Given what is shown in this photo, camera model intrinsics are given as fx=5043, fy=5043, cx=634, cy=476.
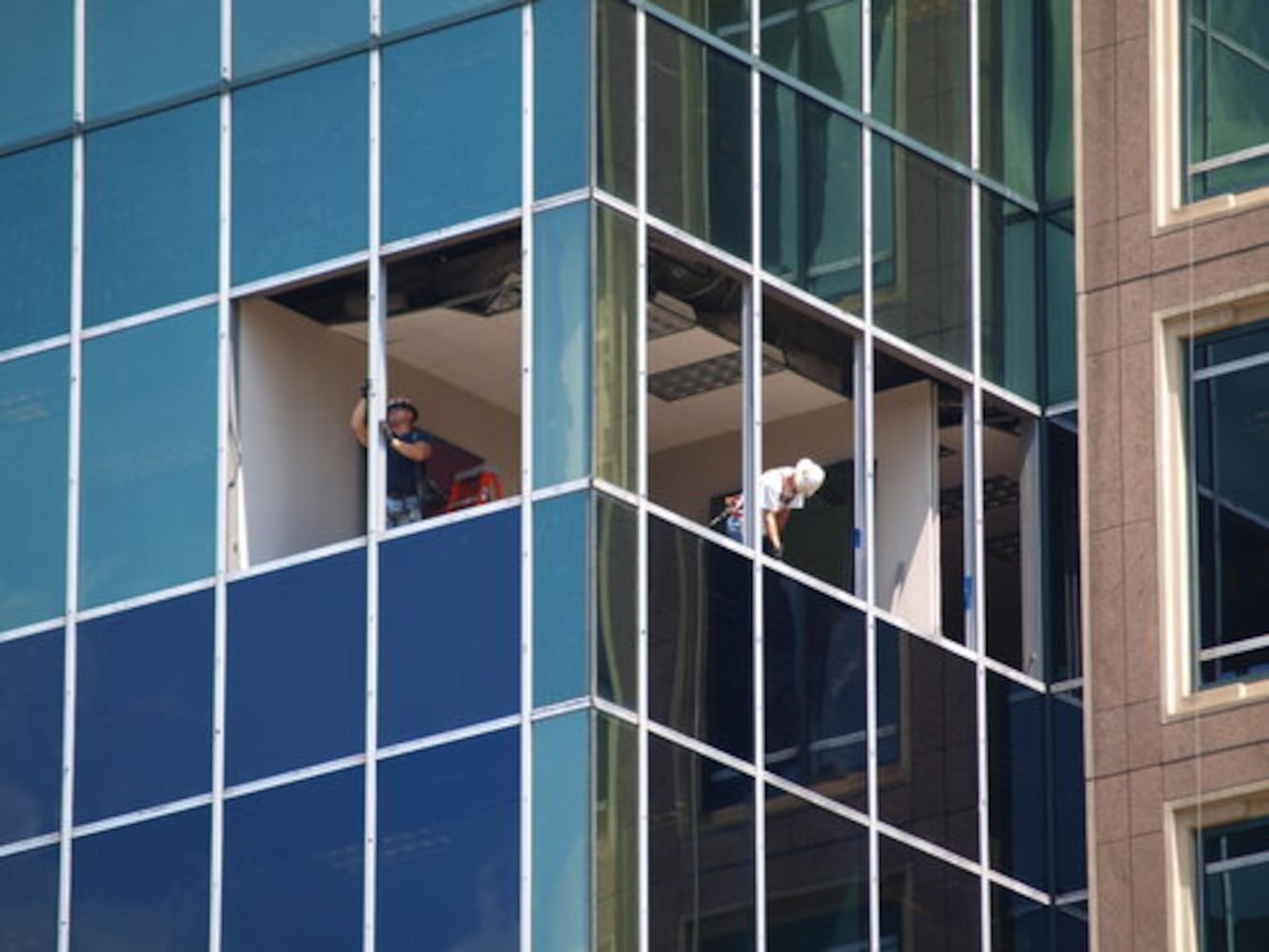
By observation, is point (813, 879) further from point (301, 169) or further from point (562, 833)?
point (301, 169)

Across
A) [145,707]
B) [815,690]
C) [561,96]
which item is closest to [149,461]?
[145,707]

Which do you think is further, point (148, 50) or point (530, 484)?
point (148, 50)

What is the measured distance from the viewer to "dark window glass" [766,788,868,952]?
40312mm

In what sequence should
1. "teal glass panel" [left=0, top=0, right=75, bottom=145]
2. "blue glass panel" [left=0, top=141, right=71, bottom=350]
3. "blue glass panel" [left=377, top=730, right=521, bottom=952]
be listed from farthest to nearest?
"teal glass panel" [left=0, top=0, right=75, bottom=145] → "blue glass panel" [left=0, top=141, right=71, bottom=350] → "blue glass panel" [left=377, top=730, right=521, bottom=952]

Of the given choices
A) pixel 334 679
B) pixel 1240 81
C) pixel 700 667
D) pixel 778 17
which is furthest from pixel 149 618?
pixel 1240 81

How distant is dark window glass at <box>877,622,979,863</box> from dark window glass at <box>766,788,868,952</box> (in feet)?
2.20

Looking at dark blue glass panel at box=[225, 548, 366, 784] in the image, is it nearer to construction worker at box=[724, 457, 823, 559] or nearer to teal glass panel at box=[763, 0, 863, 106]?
construction worker at box=[724, 457, 823, 559]

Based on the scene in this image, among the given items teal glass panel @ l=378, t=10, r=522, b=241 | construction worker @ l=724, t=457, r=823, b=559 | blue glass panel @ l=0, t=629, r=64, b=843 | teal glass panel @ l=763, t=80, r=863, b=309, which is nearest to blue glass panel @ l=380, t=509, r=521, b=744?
construction worker @ l=724, t=457, r=823, b=559

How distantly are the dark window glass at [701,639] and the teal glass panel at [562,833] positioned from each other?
89 cm

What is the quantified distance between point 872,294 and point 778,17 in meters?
2.48

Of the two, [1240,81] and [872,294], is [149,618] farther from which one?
[1240,81]

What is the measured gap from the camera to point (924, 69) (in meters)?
44.3

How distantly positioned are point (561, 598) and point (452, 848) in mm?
2120

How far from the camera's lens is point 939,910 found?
139 feet
